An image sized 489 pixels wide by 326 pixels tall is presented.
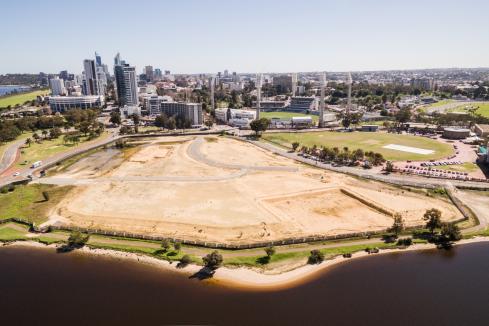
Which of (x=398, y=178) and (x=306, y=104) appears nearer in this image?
(x=398, y=178)

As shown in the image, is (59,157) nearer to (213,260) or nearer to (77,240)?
(77,240)

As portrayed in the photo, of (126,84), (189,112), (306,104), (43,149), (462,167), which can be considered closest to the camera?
(462,167)

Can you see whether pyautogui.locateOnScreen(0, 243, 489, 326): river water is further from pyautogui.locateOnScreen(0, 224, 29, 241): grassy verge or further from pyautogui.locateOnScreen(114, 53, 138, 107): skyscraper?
pyautogui.locateOnScreen(114, 53, 138, 107): skyscraper

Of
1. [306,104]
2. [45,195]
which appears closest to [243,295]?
[45,195]

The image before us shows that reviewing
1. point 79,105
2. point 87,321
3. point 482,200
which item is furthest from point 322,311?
point 79,105

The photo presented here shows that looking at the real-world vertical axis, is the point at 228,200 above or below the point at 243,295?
above

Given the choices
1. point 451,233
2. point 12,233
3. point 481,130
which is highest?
point 481,130

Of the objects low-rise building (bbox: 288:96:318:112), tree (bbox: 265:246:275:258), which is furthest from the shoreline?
low-rise building (bbox: 288:96:318:112)
